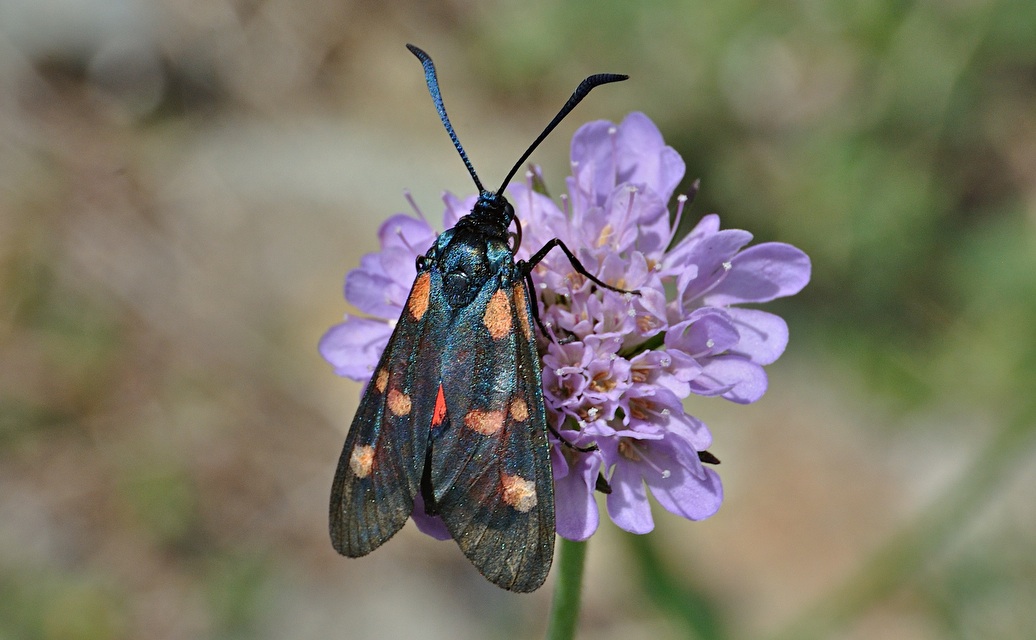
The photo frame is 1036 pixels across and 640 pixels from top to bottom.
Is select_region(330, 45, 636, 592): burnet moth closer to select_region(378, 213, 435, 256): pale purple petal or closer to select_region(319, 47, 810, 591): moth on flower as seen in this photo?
select_region(319, 47, 810, 591): moth on flower

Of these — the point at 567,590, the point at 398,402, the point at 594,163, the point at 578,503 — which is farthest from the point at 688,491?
the point at 594,163

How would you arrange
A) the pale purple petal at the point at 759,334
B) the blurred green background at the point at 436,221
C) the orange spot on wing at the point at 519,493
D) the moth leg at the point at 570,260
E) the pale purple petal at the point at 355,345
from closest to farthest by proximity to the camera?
the orange spot on wing at the point at 519,493
the moth leg at the point at 570,260
the pale purple petal at the point at 759,334
the pale purple petal at the point at 355,345
the blurred green background at the point at 436,221

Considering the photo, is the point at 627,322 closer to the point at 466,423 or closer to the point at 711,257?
the point at 711,257

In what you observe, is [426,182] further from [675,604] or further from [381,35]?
[675,604]

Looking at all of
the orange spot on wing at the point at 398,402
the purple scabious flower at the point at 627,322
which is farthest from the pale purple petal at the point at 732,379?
the orange spot on wing at the point at 398,402

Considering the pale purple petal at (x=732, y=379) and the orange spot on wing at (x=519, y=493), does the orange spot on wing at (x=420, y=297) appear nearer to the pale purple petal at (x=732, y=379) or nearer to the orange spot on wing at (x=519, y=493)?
the orange spot on wing at (x=519, y=493)
